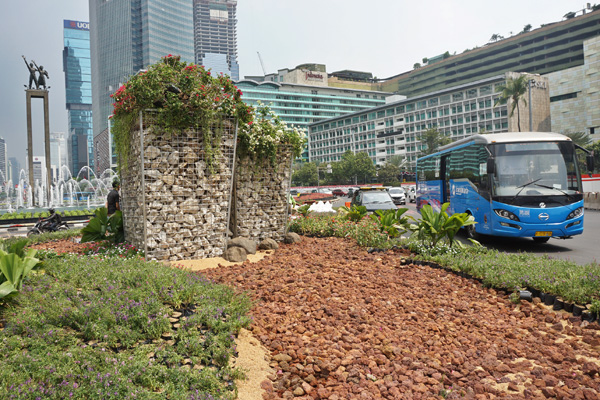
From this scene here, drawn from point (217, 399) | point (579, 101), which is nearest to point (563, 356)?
point (217, 399)

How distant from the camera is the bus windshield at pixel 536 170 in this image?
11.3m

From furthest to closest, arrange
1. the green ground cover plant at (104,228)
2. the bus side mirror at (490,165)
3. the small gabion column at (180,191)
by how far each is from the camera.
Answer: the bus side mirror at (490,165), the green ground cover plant at (104,228), the small gabion column at (180,191)

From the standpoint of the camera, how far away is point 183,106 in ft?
26.4

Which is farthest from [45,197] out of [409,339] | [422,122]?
[422,122]

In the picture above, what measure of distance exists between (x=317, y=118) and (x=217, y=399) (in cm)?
14576

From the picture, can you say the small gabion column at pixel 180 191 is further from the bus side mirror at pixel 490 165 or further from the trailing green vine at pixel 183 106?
the bus side mirror at pixel 490 165

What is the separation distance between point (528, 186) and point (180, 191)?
9120mm

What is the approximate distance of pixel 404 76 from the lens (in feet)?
521

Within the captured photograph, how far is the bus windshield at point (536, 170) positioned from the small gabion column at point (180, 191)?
7556mm

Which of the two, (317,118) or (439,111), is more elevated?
(317,118)

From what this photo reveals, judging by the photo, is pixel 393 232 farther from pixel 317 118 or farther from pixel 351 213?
pixel 317 118

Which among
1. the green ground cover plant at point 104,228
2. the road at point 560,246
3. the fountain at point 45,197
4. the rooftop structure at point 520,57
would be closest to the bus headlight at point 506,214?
the road at point 560,246

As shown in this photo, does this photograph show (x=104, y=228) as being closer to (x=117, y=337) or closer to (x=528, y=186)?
(x=117, y=337)

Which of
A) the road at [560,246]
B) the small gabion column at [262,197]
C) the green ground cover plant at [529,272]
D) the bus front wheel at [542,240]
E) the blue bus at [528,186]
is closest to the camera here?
the green ground cover plant at [529,272]
